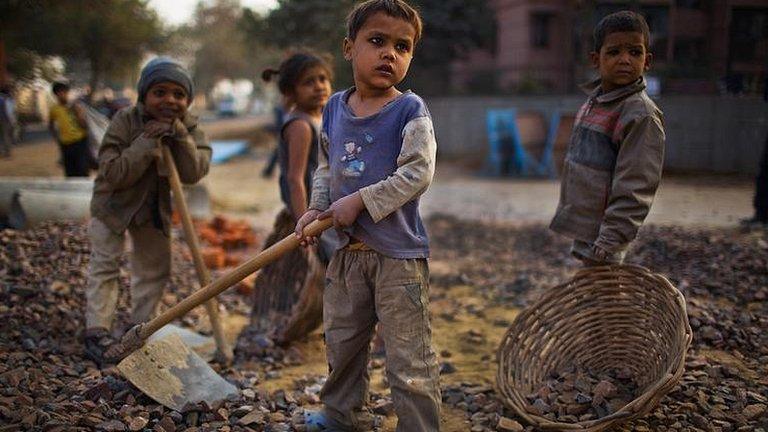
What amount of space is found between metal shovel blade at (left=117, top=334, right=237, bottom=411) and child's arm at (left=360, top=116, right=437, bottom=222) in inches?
52.7

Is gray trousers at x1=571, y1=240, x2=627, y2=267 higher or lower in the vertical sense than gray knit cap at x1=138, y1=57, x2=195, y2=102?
lower

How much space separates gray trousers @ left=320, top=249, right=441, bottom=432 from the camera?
2305mm

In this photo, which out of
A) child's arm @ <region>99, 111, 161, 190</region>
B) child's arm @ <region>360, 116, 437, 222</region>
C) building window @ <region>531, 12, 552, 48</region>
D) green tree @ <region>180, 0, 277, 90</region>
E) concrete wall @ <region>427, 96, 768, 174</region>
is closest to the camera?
child's arm @ <region>360, 116, 437, 222</region>

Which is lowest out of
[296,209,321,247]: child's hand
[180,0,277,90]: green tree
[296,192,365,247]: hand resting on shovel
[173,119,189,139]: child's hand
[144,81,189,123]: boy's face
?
[296,209,321,247]: child's hand

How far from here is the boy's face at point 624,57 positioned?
2873mm

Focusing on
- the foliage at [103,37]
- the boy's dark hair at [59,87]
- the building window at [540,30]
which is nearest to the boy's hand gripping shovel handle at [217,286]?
the foliage at [103,37]

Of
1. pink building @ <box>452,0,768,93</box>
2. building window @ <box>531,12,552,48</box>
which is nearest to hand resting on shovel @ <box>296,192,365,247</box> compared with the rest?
pink building @ <box>452,0,768,93</box>

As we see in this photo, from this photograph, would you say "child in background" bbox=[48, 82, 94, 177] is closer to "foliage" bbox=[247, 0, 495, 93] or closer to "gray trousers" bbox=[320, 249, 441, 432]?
"gray trousers" bbox=[320, 249, 441, 432]

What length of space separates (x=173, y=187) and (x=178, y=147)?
0.86ft

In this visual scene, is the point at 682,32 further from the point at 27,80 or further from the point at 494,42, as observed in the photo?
the point at 27,80

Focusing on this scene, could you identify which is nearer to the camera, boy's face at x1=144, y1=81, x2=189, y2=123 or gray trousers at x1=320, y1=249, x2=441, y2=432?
gray trousers at x1=320, y1=249, x2=441, y2=432

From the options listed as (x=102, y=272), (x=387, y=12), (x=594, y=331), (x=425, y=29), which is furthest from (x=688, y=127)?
(x=102, y=272)

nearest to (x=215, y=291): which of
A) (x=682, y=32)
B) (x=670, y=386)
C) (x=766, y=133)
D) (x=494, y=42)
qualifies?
(x=670, y=386)

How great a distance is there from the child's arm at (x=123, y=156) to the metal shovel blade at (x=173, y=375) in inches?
34.5
